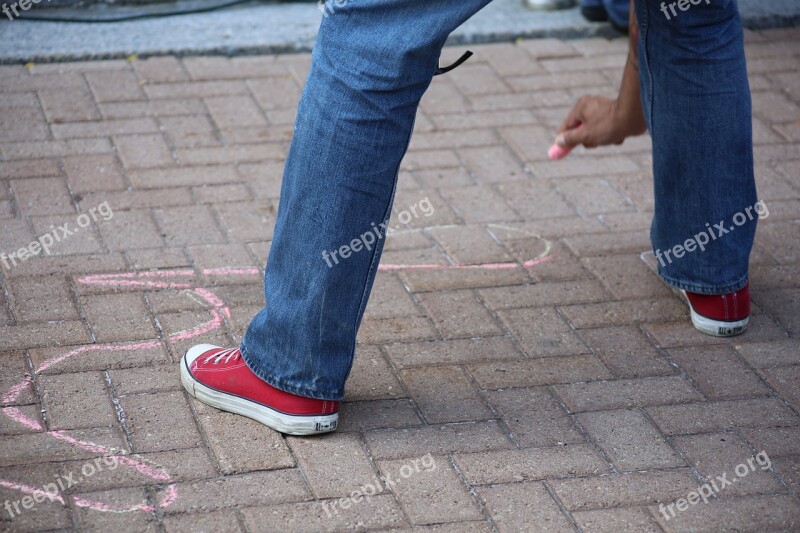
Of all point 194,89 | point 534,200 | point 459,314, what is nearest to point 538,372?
point 459,314

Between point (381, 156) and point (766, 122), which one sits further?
point (766, 122)

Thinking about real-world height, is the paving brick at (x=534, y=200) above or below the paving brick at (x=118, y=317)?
above

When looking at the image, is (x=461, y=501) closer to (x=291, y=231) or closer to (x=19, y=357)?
(x=291, y=231)

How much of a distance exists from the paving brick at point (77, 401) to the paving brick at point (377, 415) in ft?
1.63

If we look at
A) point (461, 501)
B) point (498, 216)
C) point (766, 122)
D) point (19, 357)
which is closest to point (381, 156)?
point (461, 501)

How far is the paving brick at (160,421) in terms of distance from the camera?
2.16m

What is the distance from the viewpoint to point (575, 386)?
2.44 m

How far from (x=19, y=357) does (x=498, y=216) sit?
4.94ft

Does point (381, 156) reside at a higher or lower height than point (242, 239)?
higher

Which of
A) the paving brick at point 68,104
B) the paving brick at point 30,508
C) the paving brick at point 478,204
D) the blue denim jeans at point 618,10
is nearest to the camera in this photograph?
the paving brick at point 30,508

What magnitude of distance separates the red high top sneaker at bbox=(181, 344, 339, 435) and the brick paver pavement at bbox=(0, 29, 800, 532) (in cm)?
3

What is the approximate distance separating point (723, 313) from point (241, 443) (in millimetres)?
1277

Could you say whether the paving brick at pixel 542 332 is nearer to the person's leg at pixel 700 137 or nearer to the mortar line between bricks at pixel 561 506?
the person's leg at pixel 700 137

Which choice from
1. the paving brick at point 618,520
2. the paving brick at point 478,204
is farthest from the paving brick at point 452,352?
the paving brick at point 478,204
